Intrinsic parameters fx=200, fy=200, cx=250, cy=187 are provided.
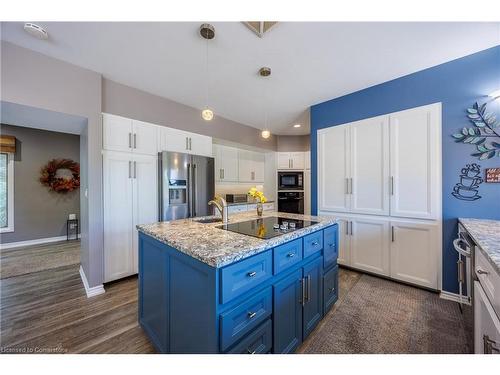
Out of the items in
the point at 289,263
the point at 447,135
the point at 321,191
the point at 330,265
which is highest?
the point at 447,135

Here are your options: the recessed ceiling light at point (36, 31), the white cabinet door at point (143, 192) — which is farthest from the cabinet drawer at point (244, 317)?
the recessed ceiling light at point (36, 31)

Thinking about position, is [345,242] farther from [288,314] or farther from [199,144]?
[199,144]

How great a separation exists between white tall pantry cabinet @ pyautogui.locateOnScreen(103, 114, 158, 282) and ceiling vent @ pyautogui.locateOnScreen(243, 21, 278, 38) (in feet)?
6.37

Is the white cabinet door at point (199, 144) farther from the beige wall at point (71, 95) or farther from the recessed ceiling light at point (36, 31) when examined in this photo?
the recessed ceiling light at point (36, 31)

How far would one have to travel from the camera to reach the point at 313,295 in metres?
1.68

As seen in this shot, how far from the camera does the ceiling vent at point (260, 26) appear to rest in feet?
5.37

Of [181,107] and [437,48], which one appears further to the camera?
[181,107]

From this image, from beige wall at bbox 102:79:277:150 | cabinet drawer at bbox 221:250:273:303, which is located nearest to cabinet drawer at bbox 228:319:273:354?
cabinet drawer at bbox 221:250:273:303

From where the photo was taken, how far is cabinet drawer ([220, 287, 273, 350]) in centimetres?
98

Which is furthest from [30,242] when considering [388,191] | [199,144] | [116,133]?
[388,191]

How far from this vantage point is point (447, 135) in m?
2.22
